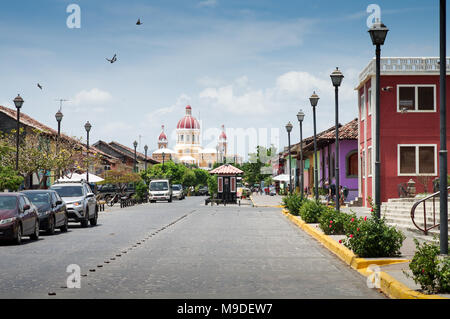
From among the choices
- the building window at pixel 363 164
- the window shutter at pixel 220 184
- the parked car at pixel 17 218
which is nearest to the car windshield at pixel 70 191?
the parked car at pixel 17 218

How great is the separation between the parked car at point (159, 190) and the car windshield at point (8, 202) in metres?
44.2

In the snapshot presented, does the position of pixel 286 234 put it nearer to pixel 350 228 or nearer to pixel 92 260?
pixel 350 228

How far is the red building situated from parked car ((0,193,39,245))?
69.9ft

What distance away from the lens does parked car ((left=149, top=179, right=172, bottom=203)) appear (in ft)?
205

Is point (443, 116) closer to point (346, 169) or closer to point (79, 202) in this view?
point (79, 202)

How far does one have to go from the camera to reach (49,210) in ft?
68.9

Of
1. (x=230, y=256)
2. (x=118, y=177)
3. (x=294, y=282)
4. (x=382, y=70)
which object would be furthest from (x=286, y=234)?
(x=118, y=177)

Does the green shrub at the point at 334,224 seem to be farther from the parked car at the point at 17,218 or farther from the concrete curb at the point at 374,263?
the parked car at the point at 17,218

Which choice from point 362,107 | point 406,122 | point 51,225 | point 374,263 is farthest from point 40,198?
point 362,107

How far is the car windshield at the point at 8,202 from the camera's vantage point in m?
17.9

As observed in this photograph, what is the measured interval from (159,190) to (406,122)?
1244 inches

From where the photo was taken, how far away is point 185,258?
14.2 metres

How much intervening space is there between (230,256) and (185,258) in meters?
1.05

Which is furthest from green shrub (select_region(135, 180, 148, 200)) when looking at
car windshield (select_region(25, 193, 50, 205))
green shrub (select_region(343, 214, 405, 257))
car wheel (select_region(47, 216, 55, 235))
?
green shrub (select_region(343, 214, 405, 257))
